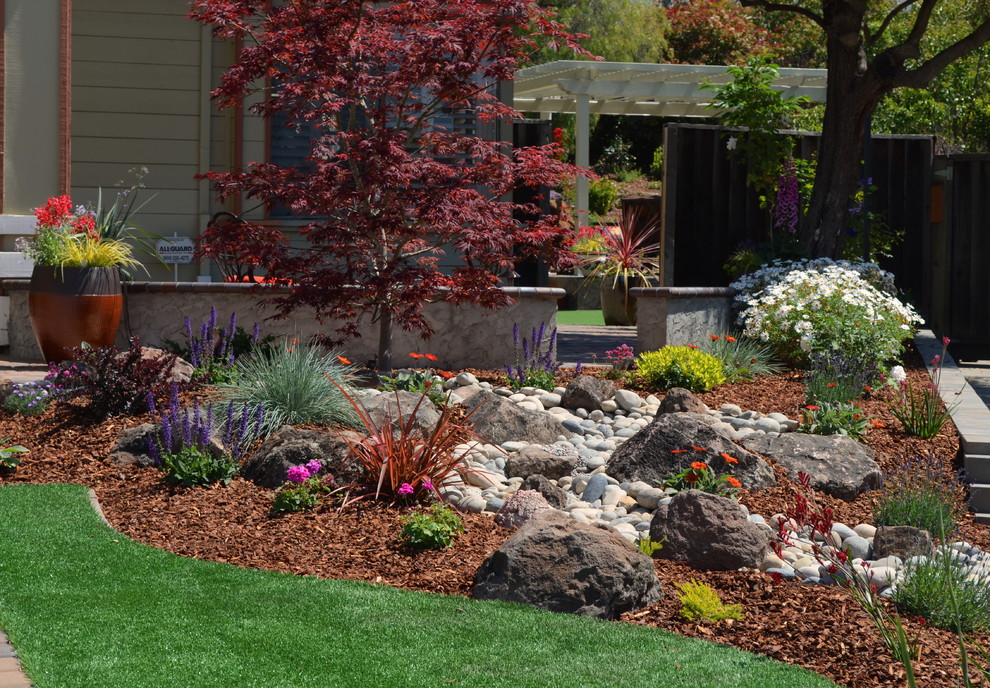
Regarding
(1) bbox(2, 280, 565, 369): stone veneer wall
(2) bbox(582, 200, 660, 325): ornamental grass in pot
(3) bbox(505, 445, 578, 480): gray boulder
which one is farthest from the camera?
(2) bbox(582, 200, 660, 325): ornamental grass in pot

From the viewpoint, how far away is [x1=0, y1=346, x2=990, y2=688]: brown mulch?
4055mm

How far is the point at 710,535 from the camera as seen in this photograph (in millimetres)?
4914

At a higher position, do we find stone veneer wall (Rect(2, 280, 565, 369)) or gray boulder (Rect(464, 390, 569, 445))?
stone veneer wall (Rect(2, 280, 565, 369))

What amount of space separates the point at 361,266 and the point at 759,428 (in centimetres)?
302

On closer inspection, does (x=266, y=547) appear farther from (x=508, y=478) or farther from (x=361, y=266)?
(x=361, y=266)

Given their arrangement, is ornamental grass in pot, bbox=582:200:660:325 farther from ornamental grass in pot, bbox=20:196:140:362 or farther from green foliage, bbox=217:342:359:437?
green foliage, bbox=217:342:359:437

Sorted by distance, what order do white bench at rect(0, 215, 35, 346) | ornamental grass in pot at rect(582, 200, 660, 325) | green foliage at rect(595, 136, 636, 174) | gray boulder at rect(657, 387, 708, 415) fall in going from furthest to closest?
green foliage at rect(595, 136, 636, 174), ornamental grass in pot at rect(582, 200, 660, 325), white bench at rect(0, 215, 35, 346), gray boulder at rect(657, 387, 708, 415)

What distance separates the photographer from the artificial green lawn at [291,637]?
364cm

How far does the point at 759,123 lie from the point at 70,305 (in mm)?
6904

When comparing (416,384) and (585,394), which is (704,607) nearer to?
(585,394)

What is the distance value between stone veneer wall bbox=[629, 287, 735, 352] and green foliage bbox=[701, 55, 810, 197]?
2.26 m

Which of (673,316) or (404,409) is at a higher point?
(673,316)

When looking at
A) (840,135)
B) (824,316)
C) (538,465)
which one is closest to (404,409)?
(538,465)

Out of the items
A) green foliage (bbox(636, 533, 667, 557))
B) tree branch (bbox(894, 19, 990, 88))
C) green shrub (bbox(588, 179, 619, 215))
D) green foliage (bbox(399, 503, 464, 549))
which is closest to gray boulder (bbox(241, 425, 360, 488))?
green foliage (bbox(399, 503, 464, 549))
